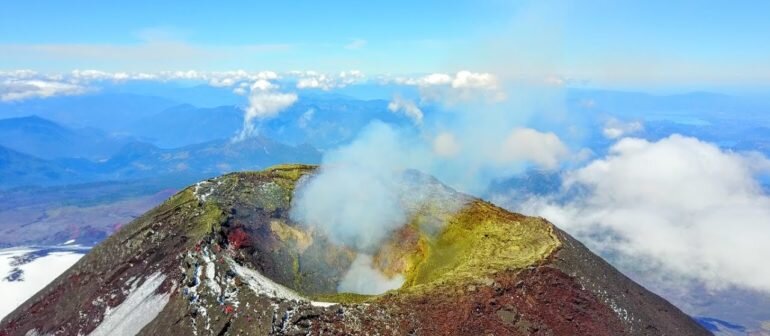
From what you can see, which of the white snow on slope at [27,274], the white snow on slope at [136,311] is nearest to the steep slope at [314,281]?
the white snow on slope at [136,311]

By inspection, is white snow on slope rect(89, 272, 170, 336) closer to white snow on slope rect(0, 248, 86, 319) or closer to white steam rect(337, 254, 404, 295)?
white steam rect(337, 254, 404, 295)

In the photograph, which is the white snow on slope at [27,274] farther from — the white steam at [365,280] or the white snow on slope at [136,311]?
the white steam at [365,280]

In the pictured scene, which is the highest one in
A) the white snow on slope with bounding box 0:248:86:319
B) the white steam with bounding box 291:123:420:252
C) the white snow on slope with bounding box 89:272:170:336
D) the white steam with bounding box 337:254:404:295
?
the white steam with bounding box 291:123:420:252

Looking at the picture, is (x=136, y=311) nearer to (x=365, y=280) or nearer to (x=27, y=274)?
(x=365, y=280)

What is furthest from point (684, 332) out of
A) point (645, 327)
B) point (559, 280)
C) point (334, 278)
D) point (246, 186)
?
point (246, 186)

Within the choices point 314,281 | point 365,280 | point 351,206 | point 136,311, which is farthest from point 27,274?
point 365,280

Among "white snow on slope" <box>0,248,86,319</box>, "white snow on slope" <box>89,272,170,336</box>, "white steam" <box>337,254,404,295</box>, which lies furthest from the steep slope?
"white snow on slope" <box>0,248,86,319</box>
